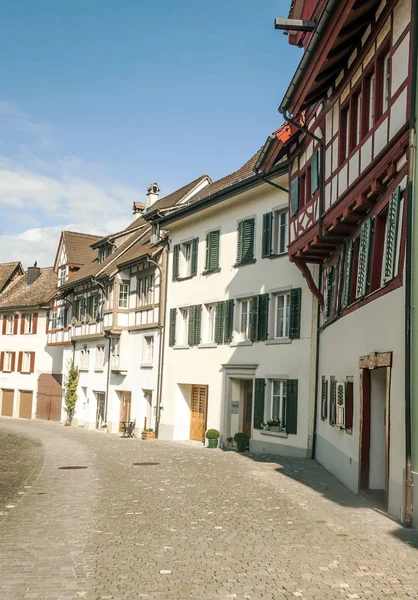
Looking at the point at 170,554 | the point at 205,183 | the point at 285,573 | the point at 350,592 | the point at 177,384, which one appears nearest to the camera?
the point at 350,592

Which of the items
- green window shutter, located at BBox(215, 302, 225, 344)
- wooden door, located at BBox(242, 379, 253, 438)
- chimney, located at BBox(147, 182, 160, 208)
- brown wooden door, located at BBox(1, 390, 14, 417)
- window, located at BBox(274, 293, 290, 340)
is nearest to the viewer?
window, located at BBox(274, 293, 290, 340)

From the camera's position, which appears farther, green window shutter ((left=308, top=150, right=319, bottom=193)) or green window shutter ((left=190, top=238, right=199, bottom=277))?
green window shutter ((left=190, top=238, right=199, bottom=277))

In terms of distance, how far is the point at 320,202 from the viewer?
1611cm

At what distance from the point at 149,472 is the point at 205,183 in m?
18.3

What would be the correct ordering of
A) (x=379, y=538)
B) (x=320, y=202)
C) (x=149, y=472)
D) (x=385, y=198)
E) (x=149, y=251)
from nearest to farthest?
1. (x=379, y=538)
2. (x=385, y=198)
3. (x=320, y=202)
4. (x=149, y=472)
5. (x=149, y=251)

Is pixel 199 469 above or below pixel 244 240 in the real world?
below

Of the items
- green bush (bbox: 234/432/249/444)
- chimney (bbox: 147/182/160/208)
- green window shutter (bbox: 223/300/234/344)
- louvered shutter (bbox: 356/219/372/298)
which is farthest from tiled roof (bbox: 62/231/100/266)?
louvered shutter (bbox: 356/219/372/298)

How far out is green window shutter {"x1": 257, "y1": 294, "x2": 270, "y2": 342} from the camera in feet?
76.4

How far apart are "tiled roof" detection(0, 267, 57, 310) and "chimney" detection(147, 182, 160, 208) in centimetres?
990

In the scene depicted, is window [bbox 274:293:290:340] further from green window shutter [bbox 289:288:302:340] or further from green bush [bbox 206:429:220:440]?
green bush [bbox 206:429:220:440]

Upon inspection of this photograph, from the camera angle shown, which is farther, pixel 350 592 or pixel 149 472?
pixel 149 472

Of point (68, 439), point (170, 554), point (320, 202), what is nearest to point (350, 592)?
point (170, 554)

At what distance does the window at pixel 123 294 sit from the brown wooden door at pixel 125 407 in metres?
4.21

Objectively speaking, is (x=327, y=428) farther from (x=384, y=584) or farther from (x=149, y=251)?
(x=149, y=251)
